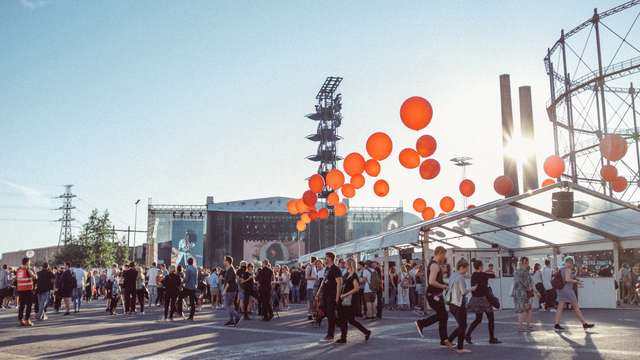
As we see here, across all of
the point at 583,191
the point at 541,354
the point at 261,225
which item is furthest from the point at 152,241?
the point at 541,354

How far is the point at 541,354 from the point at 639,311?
12249mm

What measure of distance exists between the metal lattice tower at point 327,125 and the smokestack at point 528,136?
2400cm

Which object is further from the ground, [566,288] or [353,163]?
[353,163]

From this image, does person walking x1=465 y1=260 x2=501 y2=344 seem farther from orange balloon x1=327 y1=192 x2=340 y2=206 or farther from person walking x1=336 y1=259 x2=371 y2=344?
orange balloon x1=327 y1=192 x2=340 y2=206

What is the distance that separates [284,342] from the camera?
10984 millimetres

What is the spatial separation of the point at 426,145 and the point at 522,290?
3.93 m

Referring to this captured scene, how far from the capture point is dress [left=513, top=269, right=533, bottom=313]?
505 inches

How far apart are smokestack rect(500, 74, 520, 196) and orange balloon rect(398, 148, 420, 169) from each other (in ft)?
84.7

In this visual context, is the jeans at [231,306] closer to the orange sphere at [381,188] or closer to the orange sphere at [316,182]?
the orange sphere at [316,182]

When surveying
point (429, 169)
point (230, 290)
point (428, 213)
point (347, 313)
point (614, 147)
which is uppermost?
point (614, 147)

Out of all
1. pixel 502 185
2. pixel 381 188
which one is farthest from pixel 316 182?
pixel 502 185

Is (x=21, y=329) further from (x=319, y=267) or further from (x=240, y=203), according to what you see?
(x=240, y=203)

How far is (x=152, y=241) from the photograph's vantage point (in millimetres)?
54156

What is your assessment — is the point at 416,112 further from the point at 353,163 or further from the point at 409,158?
the point at 353,163
